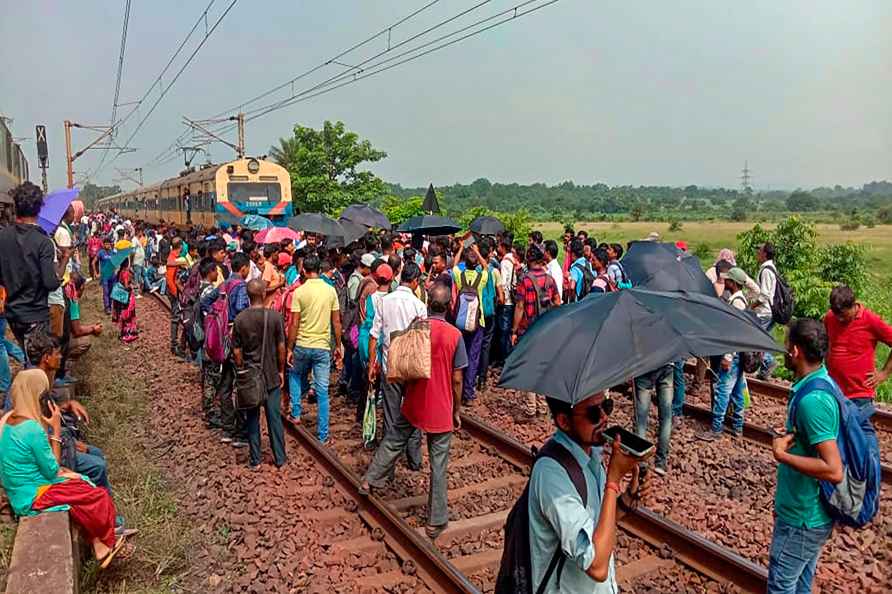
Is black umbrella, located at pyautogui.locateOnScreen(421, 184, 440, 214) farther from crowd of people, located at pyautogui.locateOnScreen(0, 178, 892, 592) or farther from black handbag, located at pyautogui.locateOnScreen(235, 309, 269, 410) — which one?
black handbag, located at pyautogui.locateOnScreen(235, 309, 269, 410)

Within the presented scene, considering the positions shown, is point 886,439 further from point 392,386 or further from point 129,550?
point 129,550

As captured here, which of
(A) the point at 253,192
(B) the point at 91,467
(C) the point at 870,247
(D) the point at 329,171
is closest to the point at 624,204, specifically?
(C) the point at 870,247

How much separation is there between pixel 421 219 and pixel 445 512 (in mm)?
7363

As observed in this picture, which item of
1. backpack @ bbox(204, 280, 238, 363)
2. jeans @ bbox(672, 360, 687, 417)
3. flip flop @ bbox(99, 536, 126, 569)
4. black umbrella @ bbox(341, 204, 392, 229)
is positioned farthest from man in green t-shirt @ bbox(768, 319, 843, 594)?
black umbrella @ bbox(341, 204, 392, 229)

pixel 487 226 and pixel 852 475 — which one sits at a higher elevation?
pixel 487 226

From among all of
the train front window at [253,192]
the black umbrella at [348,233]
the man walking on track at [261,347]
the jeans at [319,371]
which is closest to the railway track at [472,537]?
the jeans at [319,371]

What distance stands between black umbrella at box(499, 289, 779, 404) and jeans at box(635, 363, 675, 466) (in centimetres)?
344

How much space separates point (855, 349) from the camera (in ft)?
18.1

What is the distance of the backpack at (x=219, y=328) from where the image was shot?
6922 mm

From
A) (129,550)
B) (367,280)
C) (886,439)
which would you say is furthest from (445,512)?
(886,439)

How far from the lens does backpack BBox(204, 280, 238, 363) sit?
6922 millimetres

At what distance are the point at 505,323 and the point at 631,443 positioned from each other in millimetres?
7066

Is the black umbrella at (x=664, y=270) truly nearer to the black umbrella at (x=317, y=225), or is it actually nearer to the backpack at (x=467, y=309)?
the backpack at (x=467, y=309)

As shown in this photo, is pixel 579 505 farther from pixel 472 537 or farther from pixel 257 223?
pixel 257 223
